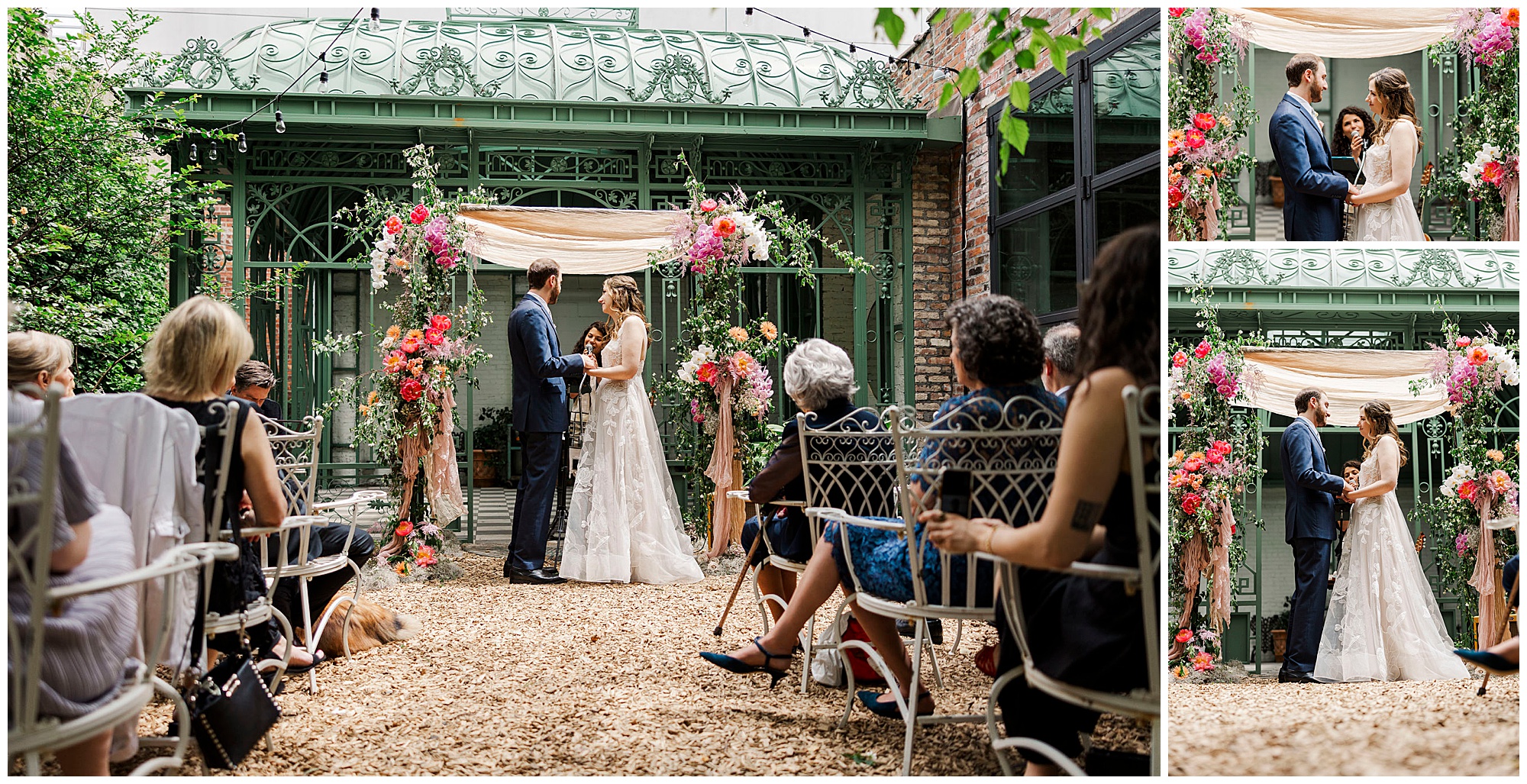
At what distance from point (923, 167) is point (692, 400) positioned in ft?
9.24

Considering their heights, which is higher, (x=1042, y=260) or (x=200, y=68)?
(x=200, y=68)

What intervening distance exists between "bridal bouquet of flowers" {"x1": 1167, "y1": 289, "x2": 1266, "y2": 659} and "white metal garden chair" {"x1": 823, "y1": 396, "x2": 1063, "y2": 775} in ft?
2.68

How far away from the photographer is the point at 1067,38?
229 cm

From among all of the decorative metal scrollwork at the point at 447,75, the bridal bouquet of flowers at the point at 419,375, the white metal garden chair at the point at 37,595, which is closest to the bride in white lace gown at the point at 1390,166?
the white metal garden chair at the point at 37,595

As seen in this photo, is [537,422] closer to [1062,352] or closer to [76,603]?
[1062,352]

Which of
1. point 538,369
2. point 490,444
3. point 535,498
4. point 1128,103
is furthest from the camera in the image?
point 490,444

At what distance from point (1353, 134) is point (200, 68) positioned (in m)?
6.98

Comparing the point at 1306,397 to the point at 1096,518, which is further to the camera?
the point at 1306,397

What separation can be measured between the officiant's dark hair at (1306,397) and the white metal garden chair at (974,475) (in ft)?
2.88

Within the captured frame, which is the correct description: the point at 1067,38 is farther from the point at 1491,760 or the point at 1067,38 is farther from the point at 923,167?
Result: the point at 923,167

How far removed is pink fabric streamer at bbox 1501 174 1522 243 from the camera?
2.39 meters

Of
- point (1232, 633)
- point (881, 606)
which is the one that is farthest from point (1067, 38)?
point (1232, 633)

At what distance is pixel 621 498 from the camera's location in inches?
235

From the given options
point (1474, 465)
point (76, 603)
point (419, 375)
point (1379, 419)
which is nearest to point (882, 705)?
point (1379, 419)
